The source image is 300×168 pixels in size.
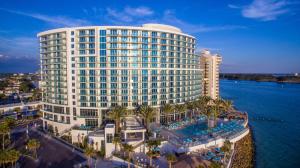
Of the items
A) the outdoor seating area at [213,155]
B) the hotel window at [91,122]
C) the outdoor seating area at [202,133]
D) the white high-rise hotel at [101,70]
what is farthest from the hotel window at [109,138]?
the outdoor seating area at [213,155]

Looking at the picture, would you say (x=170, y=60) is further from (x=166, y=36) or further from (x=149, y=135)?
(x=149, y=135)

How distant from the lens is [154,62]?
73812mm

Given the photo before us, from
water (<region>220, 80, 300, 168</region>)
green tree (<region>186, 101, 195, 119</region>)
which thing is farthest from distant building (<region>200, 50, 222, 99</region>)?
green tree (<region>186, 101, 195, 119</region>)

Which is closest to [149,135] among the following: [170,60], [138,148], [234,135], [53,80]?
[138,148]

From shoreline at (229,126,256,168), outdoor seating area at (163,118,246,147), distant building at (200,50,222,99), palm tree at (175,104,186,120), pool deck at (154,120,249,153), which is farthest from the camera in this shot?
distant building at (200,50,222,99)

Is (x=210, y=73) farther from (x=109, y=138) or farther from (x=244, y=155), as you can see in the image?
(x=109, y=138)

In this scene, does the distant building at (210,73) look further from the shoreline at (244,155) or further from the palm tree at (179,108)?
the shoreline at (244,155)

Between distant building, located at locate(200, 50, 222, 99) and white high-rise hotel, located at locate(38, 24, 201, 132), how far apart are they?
4835 cm

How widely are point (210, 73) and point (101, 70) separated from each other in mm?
69509

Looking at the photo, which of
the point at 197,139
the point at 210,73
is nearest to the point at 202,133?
the point at 197,139

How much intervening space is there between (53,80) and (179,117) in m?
47.9

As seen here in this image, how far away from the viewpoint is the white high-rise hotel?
6931 cm

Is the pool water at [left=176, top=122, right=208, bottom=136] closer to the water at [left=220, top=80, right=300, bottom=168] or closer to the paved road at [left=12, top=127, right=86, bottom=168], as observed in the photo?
the water at [left=220, top=80, right=300, bottom=168]

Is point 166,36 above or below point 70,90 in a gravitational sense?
above
